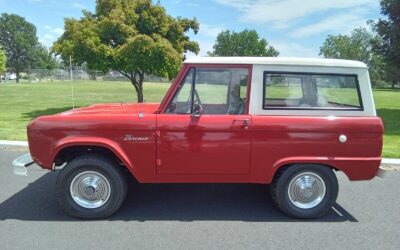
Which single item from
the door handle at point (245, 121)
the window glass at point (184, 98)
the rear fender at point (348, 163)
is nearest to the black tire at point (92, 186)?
the window glass at point (184, 98)

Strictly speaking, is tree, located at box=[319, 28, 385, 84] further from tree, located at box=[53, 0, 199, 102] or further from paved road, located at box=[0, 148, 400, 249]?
paved road, located at box=[0, 148, 400, 249]

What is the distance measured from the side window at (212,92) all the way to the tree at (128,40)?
9.29 meters

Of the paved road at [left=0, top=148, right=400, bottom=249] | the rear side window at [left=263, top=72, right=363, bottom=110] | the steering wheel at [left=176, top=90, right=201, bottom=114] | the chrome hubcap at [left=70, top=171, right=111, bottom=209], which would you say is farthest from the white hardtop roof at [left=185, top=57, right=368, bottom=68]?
the paved road at [left=0, top=148, right=400, bottom=249]

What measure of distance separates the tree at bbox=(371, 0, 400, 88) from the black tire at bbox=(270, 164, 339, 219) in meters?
13.6

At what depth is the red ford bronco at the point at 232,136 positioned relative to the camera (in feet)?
14.6

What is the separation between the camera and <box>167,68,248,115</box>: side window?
4.49 m

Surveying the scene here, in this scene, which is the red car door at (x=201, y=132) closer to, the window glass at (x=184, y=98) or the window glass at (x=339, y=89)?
the window glass at (x=184, y=98)
